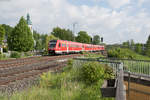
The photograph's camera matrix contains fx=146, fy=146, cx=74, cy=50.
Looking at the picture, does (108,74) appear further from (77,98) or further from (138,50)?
(138,50)

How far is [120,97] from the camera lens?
6.79ft

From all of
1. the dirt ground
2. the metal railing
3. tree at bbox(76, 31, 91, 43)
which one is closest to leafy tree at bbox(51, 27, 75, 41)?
tree at bbox(76, 31, 91, 43)

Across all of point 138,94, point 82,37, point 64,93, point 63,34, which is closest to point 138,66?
point 138,94

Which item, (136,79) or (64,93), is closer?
(64,93)

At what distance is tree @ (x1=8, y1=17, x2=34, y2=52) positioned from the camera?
36.6 metres

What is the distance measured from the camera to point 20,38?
120ft

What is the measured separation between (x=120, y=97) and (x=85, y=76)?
5.47m

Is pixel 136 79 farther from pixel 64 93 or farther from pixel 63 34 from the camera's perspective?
pixel 63 34

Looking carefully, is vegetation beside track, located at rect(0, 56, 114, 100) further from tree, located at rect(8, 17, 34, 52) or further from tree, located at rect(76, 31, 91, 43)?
tree, located at rect(76, 31, 91, 43)

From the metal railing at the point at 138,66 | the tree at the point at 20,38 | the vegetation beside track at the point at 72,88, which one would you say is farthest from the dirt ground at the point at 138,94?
the tree at the point at 20,38

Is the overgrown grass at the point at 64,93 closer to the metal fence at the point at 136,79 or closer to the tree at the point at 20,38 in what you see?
the metal fence at the point at 136,79

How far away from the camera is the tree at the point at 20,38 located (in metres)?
36.6

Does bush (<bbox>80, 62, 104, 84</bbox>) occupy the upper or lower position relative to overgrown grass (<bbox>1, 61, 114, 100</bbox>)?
upper

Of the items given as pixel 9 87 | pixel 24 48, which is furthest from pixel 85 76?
pixel 24 48
